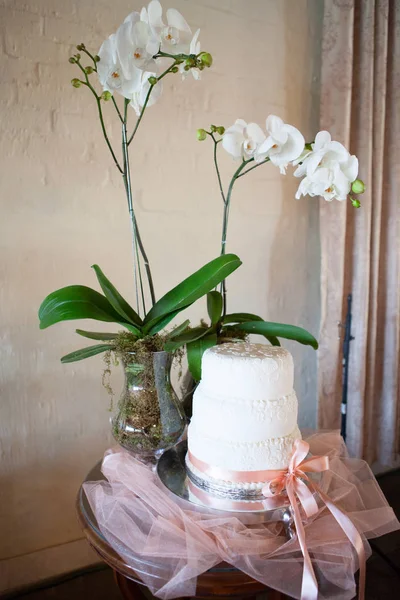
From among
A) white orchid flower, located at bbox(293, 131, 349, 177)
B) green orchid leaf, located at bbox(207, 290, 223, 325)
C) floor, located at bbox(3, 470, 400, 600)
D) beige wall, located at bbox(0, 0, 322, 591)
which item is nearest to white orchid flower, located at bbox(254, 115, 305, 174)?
Result: white orchid flower, located at bbox(293, 131, 349, 177)

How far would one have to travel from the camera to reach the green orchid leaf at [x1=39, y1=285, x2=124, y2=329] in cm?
73

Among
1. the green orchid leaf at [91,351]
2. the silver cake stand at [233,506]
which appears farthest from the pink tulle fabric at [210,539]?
the green orchid leaf at [91,351]

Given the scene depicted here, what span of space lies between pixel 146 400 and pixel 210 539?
262 millimetres

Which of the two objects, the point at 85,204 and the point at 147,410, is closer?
the point at 147,410

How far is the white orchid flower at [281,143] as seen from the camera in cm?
74

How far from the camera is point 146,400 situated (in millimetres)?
778

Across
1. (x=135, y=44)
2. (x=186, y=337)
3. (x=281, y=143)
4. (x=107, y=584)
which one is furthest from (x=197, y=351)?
(x=107, y=584)

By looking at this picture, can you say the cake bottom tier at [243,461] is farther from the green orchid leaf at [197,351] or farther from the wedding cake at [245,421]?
the green orchid leaf at [197,351]

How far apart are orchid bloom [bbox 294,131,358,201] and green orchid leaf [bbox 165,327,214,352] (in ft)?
1.09

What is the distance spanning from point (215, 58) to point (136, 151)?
1.25 ft

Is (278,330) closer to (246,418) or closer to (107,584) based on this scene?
(246,418)

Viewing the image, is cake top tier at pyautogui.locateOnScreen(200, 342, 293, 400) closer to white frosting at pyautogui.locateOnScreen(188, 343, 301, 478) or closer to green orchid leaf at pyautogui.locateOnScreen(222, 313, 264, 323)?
white frosting at pyautogui.locateOnScreen(188, 343, 301, 478)

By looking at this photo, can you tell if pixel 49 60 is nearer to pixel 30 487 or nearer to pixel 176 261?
pixel 176 261

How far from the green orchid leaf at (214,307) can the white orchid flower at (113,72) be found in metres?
0.40
